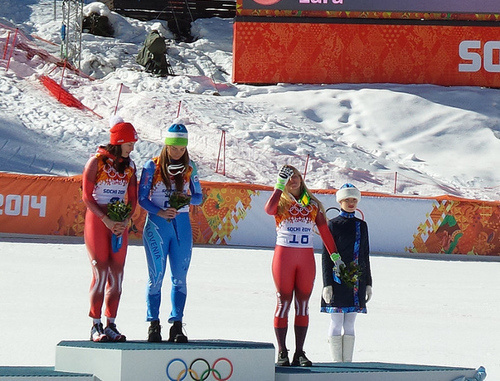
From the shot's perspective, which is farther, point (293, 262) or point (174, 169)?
point (293, 262)

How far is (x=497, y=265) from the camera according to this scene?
57.3ft

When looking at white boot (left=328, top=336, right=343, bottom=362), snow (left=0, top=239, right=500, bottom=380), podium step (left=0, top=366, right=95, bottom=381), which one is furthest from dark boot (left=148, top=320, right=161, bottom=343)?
white boot (left=328, top=336, right=343, bottom=362)

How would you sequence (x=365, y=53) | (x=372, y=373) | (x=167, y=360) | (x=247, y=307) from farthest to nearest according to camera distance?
(x=365, y=53) → (x=247, y=307) → (x=372, y=373) → (x=167, y=360)

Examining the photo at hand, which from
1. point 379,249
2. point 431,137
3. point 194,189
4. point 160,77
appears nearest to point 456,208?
point 379,249

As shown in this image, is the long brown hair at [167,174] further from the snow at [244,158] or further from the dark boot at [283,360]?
the snow at [244,158]

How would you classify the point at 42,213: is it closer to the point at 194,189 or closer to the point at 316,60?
the point at 194,189

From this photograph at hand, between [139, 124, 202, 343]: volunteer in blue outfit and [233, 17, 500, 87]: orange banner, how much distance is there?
77.2ft

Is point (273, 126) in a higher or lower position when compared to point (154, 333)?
higher

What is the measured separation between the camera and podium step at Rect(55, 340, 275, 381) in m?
6.35

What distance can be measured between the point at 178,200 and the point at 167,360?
123cm

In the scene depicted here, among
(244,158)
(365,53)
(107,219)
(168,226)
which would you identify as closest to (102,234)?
(107,219)

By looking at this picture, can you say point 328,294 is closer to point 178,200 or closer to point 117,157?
point 178,200

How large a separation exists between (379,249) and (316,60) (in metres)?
13.3

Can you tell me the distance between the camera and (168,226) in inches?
285
